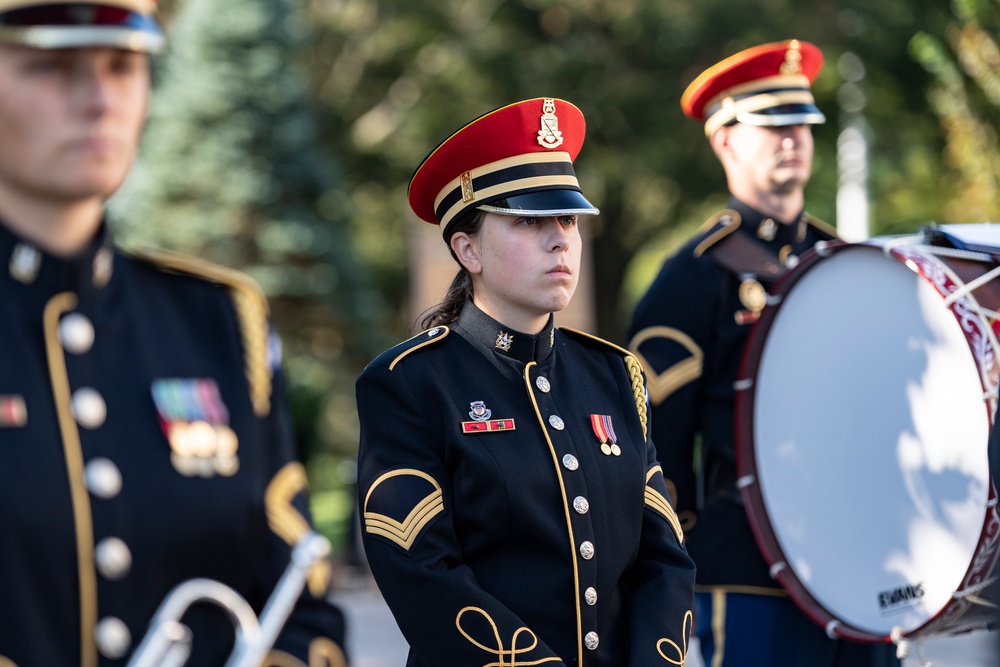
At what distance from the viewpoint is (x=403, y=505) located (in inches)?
125

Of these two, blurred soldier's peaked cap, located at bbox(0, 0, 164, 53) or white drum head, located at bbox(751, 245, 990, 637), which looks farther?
white drum head, located at bbox(751, 245, 990, 637)

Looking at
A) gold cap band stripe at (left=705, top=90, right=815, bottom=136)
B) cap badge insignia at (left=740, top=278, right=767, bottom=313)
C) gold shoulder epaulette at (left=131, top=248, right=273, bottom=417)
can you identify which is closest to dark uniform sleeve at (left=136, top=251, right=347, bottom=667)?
gold shoulder epaulette at (left=131, top=248, right=273, bottom=417)

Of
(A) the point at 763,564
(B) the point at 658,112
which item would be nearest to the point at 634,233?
(B) the point at 658,112

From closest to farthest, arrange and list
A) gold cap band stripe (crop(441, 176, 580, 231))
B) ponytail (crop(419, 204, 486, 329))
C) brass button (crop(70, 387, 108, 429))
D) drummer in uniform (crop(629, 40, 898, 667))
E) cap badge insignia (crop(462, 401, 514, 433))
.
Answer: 1. brass button (crop(70, 387, 108, 429))
2. cap badge insignia (crop(462, 401, 514, 433))
3. gold cap band stripe (crop(441, 176, 580, 231))
4. ponytail (crop(419, 204, 486, 329))
5. drummer in uniform (crop(629, 40, 898, 667))

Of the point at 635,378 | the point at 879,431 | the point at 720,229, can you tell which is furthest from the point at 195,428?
the point at 720,229

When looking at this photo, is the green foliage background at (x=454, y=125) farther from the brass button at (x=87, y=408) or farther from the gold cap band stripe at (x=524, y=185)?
the brass button at (x=87, y=408)

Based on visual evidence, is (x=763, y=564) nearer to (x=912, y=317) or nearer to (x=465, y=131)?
(x=912, y=317)

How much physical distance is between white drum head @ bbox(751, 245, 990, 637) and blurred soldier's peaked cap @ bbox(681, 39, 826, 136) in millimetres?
713

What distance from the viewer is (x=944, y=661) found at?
28.2 feet

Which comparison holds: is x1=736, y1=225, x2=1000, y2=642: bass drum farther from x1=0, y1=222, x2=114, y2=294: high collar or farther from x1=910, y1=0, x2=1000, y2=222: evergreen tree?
x1=910, y1=0, x2=1000, y2=222: evergreen tree

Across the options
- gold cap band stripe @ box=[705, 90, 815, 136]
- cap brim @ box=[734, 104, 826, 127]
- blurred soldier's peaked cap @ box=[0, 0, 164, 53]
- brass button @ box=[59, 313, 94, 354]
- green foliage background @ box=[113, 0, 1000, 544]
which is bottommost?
green foliage background @ box=[113, 0, 1000, 544]

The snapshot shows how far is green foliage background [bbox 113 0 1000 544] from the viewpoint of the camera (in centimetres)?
1816

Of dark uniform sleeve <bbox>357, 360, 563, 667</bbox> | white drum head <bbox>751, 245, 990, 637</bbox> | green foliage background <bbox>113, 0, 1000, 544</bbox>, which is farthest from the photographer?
green foliage background <bbox>113, 0, 1000, 544</bbox>

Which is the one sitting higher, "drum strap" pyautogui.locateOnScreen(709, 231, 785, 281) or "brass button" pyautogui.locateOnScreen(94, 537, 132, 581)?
"brass button" pyautogui.locateOnScreen(94, 537, 132, 581)
